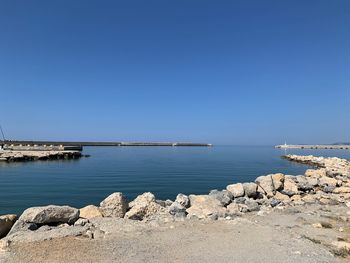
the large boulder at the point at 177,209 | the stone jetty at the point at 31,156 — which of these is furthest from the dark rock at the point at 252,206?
the stone jetty at the point at 31,156

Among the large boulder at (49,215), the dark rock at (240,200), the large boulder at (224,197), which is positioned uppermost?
the large boulder at (49,215)

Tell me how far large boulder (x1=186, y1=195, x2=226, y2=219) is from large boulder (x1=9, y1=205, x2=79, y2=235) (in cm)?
352

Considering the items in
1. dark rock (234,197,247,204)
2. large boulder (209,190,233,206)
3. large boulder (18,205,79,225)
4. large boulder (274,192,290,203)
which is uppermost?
large boulder (18,205,79,225)

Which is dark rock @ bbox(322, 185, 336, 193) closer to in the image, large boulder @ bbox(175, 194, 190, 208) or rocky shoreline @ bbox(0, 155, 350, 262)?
rocky shoreline @ bbox(0, 155, 350, 262)

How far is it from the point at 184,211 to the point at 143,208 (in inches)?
51.0

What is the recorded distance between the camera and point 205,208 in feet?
32.4

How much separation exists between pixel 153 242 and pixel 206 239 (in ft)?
4.08

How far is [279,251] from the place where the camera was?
20.4ft

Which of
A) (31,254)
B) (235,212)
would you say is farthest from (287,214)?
(31,254)

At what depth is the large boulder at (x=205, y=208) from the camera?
9234 millimetres

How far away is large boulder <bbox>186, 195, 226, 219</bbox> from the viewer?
9234 mm

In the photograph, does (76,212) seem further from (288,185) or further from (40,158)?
(40,158)

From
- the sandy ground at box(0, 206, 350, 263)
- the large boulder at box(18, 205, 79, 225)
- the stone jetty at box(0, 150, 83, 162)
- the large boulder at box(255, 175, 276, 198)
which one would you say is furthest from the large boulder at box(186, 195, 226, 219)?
the stone jetty at box(0, 150, 83, 162)

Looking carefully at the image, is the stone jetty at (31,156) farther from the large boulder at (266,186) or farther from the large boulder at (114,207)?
the large boulder at (266,186)
